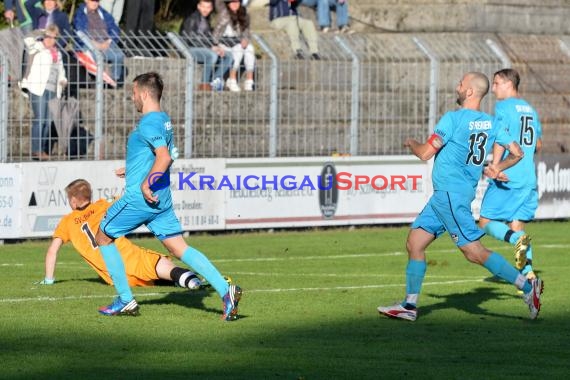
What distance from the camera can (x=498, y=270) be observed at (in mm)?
12305

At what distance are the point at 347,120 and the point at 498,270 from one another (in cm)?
1191

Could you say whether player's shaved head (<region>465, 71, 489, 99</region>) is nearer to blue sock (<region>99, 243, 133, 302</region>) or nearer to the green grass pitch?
the green grass pitch

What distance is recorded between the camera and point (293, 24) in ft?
86.7

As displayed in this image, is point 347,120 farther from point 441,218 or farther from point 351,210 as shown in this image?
point 441,218

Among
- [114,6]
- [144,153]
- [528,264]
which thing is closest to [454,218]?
[144,153]

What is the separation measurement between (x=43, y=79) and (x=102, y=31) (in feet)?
5.80

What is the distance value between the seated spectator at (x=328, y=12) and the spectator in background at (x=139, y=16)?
4.04 m

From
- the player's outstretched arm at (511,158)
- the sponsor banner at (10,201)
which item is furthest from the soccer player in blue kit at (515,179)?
Result: the sponsor banner at (10,201)

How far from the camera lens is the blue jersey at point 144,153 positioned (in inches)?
469

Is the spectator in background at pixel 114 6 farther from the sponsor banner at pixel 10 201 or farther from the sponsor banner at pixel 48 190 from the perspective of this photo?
the sponsor banner at pixel 10 201

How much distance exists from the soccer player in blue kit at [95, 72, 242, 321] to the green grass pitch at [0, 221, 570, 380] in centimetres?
28

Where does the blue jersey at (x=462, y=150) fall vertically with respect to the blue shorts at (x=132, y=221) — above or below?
above

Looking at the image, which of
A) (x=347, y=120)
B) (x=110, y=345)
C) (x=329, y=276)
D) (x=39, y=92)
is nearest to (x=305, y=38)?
(x=347, y=120)

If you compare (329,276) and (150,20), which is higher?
(150,20)
